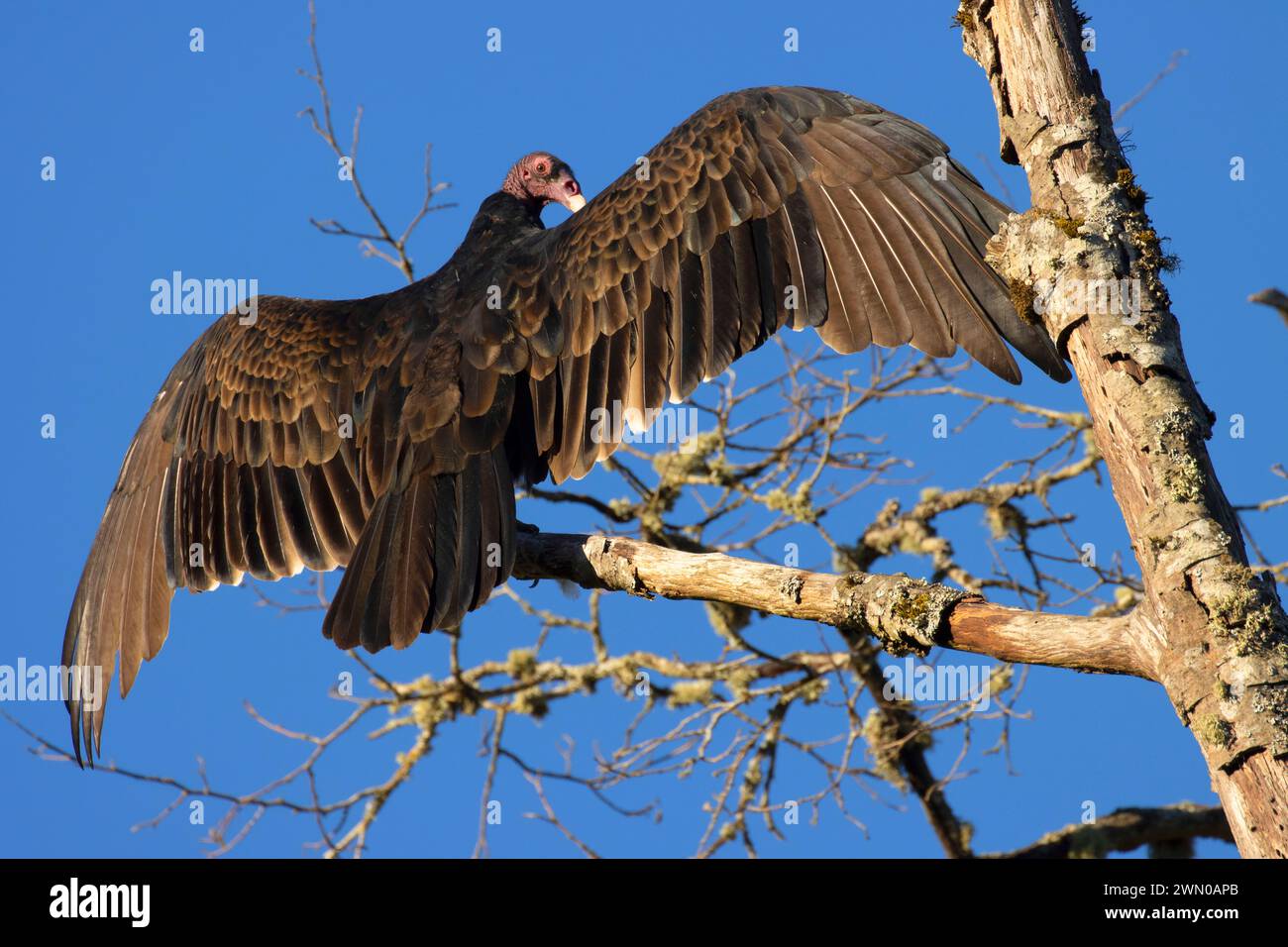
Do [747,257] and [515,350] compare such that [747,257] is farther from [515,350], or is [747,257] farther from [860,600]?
[860,600]

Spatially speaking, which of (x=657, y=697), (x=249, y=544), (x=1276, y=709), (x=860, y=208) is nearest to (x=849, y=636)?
(x=657, y=697)

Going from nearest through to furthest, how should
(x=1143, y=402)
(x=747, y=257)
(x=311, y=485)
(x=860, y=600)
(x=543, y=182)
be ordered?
(x=1143, y=402) < (x=860, y=600) < (x=747, y=257) < (x=311, y=485) < (x=543, y=182)

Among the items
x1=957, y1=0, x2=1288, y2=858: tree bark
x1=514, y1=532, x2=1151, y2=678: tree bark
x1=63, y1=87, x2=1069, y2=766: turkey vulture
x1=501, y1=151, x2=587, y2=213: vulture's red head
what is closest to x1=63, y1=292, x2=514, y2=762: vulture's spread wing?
x1=63, y1=87, x2=1069, y2=766: turkey vulture

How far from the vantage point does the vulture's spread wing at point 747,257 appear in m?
3.59

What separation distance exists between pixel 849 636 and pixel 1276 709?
223cm

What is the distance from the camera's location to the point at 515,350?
12.8 ft

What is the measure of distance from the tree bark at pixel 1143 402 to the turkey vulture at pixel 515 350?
14.2 inches

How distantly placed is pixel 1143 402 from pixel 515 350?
179cm

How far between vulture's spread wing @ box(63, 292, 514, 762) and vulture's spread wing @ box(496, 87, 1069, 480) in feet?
1.00

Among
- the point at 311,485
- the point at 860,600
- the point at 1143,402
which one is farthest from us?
the point at 311,485

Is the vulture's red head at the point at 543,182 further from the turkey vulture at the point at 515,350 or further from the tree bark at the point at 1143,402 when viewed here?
Answer: the tree bark at the point at 1143,402

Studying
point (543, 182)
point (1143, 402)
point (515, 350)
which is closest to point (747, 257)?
point (515, 350)

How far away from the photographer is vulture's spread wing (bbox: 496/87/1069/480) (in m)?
3.59

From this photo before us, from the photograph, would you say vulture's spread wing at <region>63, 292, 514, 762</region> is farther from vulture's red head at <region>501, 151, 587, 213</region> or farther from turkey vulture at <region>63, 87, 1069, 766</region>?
vulture's red head at <region>501, 151, 587, 213</region>
